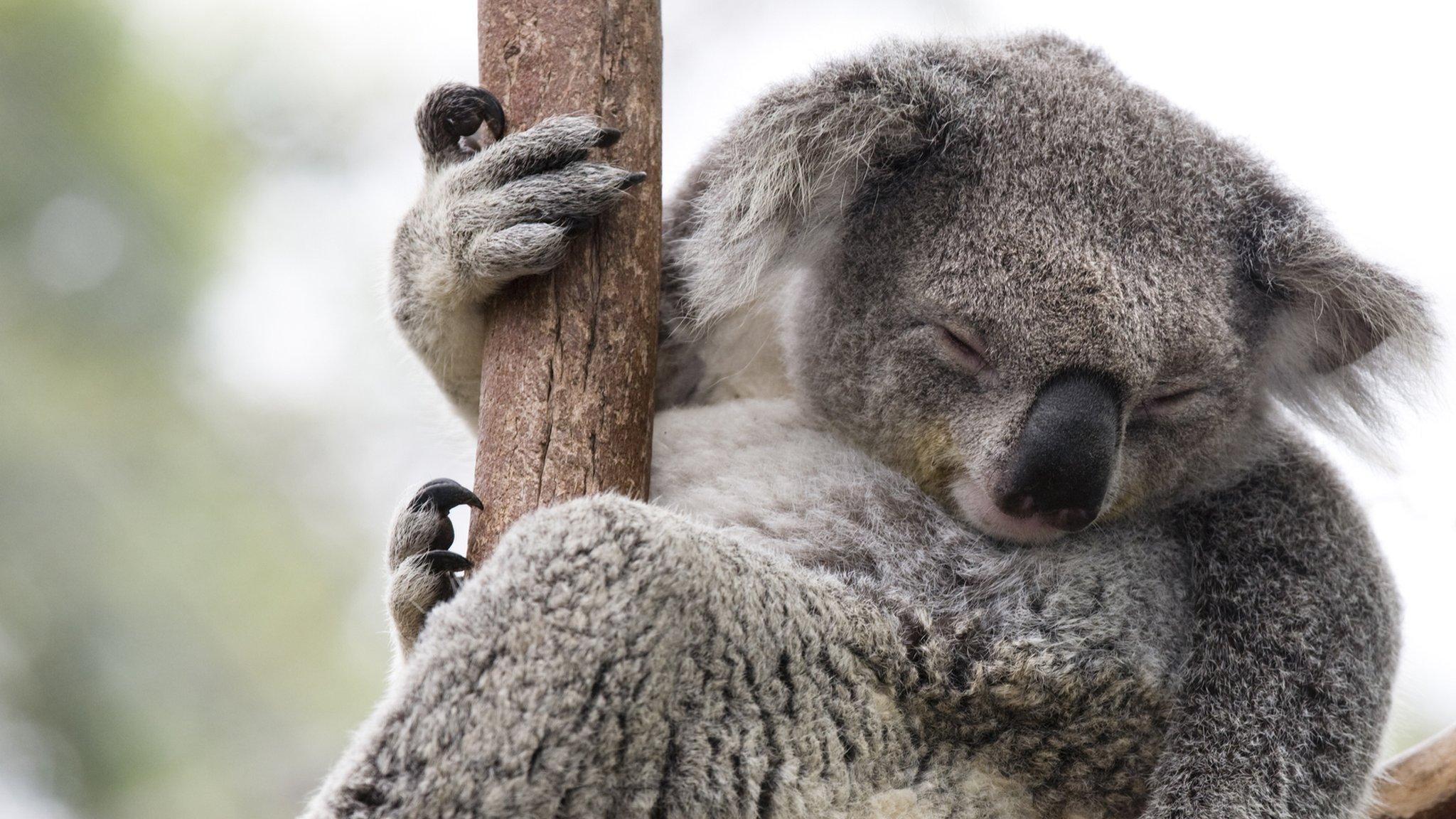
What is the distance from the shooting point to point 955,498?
8.57ft

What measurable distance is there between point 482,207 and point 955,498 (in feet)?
3.88

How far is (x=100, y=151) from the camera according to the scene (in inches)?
255

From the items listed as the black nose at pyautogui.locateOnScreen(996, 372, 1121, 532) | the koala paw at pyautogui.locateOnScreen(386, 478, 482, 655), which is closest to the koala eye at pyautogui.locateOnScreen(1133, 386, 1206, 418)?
the black nose at pyautogui.locateOnScreen(996, 372, 1121, 532)

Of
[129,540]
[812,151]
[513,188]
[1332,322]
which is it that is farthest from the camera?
[129,540]

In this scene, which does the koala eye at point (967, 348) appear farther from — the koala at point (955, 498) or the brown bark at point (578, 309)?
the brown bark at point (578, 309)

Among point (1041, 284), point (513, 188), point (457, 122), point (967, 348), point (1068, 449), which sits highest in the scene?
point (457, 122)

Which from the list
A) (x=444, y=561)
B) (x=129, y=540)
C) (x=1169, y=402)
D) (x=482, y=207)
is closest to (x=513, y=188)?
(x=482, y=207)

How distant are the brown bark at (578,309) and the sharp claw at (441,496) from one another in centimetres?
4

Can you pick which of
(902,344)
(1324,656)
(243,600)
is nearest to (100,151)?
(243,600)

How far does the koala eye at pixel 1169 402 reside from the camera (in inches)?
98.0

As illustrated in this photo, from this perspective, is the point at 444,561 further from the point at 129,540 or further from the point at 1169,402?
the point at 129,540

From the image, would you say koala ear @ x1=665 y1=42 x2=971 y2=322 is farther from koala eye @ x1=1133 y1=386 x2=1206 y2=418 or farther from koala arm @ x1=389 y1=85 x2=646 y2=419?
koala eye @ x1=1133 y1=386 x2=1206 y2=418

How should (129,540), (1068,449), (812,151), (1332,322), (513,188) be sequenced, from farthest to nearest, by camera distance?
(129,540) → (1332,322) → (812,151) → (513,188) → (1068,449)

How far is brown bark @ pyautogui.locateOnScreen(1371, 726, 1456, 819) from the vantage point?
9.45ft
